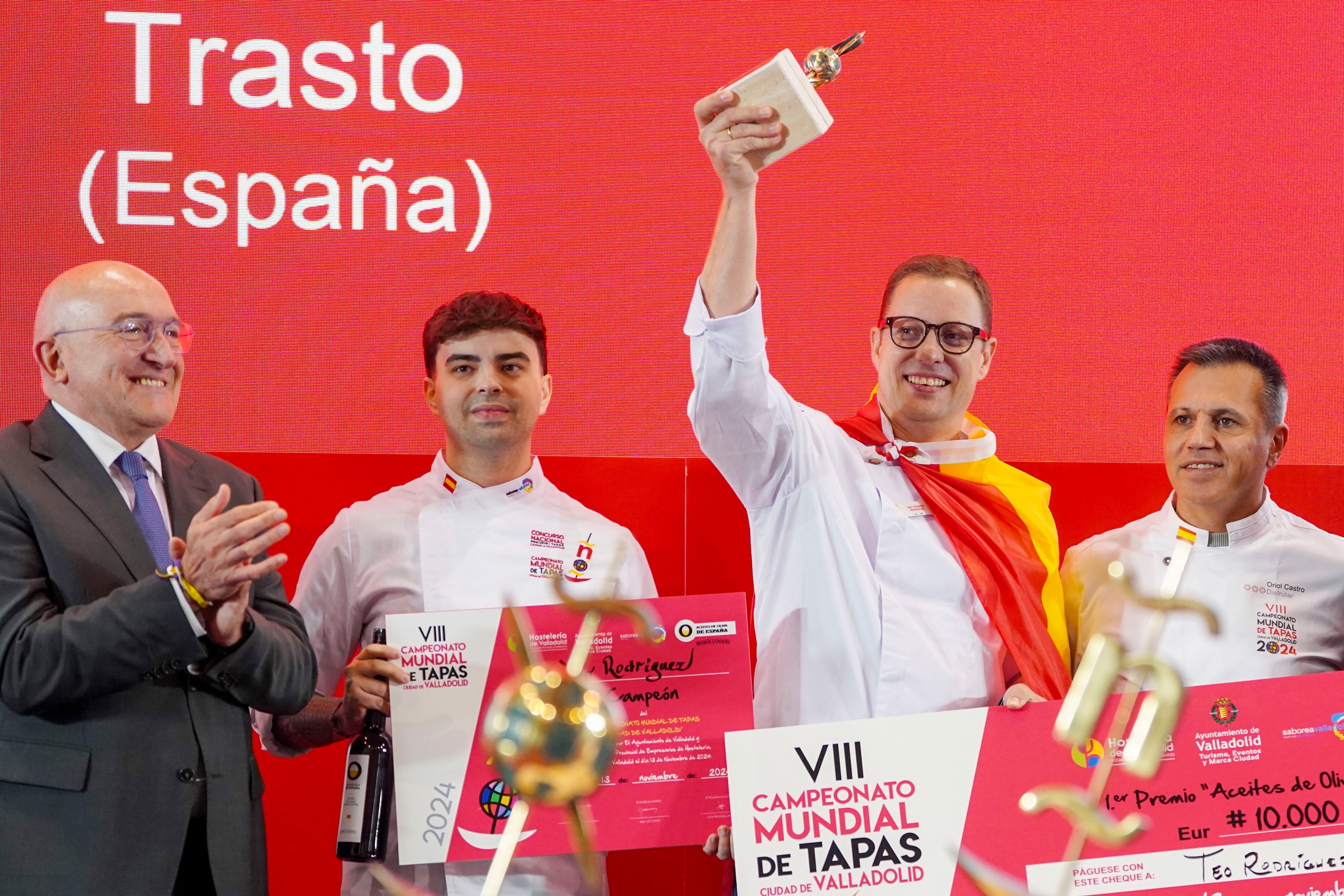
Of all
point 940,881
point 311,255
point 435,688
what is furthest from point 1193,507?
point 311,255

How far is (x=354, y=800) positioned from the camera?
2762mm

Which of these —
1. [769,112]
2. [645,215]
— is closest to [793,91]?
[769,112]

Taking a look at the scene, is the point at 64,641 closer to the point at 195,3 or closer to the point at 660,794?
the point at 660,794

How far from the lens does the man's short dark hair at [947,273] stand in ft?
9.77

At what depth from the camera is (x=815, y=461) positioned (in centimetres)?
276

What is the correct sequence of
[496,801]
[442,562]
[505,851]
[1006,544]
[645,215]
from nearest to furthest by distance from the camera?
1. [505,851]
2. [496,801]
3. [1006,544]
4. [442,562]
5. [645,215]

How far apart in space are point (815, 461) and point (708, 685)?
0.52 metres

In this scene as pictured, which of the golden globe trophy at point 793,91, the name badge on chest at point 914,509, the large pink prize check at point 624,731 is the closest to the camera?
the golden globe trophy at point 793,91

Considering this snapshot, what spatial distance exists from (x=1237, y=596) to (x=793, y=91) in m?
1.78

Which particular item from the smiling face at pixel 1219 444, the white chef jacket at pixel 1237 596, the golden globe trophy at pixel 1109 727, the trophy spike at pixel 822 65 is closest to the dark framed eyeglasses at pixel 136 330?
the trophy spike at pixel 822 65

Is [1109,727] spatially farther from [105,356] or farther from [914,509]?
[105,356]

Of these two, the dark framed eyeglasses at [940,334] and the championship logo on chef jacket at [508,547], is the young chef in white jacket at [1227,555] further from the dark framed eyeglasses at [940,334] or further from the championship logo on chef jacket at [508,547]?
the championship logo on chef jacket at [508,547]

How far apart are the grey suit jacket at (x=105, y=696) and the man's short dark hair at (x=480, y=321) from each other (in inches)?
31.1

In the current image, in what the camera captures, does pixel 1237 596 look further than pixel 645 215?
No
